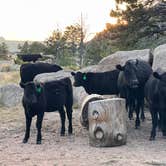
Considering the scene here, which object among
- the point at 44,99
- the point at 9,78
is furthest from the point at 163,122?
the point at 9,78

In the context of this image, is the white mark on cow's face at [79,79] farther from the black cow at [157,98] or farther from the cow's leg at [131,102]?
the black cow at [157,98]

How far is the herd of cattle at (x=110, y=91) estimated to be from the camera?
11555 millimetres

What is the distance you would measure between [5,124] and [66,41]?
25231mm

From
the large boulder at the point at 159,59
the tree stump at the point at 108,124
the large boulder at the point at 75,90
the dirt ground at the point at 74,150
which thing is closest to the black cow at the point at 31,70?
the large boulder at the point at 75,90

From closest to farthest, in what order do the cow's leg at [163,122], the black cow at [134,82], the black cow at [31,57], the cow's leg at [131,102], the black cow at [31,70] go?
the cow's leg at [163,122]
the black cow at [134,82]
the cow's leg at [131,102]
the black cow at [31,70]
the black cow at [31,57]

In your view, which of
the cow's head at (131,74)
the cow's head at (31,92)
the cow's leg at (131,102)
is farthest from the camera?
the cow's leg at (131,102)

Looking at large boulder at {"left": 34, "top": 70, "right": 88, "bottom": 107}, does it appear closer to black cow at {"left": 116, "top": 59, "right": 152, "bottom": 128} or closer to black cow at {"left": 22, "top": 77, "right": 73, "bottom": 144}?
black cow at {"left": 116, "top": 59, "right": 152, "bottom": 128}

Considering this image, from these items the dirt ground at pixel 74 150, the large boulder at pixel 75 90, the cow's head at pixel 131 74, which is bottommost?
the dirt ground at pixel 74 150

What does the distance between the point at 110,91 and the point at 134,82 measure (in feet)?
9.46

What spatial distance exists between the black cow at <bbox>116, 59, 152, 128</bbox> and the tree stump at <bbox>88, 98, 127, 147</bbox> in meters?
1.96

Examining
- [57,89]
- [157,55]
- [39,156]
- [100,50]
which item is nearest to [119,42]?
[100,50]

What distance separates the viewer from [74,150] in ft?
35.0

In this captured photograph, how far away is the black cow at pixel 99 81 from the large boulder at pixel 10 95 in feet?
A: 12.6

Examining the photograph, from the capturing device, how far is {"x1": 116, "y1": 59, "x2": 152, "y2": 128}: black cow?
42.7 feet
